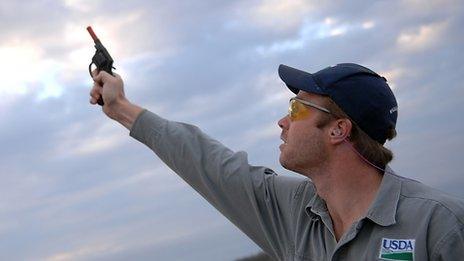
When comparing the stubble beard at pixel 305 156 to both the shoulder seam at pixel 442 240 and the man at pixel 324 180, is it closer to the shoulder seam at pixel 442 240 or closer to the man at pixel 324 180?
the man at pixel 324 180

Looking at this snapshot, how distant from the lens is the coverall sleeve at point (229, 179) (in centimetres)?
462

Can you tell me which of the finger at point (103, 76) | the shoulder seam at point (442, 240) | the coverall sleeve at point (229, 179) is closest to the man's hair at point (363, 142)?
the coverall sleeve at point (229, 179)

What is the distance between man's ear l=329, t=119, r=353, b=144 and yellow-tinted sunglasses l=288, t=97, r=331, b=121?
10 centimetres

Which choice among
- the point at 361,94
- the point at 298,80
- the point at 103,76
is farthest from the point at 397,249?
the point at 103,76

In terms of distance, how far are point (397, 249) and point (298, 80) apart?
137 centimetres

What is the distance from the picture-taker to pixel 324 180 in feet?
14.1

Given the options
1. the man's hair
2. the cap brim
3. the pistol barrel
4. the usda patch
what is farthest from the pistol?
the usda patch

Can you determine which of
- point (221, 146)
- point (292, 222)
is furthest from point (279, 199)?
point (221, 146)

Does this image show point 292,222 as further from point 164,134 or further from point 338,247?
point 164,134

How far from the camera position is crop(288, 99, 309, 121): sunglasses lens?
4.47 m

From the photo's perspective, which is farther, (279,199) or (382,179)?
(279,199)

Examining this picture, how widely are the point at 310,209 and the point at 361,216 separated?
1.46ft

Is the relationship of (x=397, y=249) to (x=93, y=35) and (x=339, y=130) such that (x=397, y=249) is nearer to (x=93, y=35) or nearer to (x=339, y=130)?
(x=339, y=130)

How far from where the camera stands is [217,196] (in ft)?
15.5
